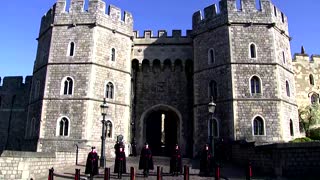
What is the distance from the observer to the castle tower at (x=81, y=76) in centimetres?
2066

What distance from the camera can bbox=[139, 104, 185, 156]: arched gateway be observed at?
24.2 metres

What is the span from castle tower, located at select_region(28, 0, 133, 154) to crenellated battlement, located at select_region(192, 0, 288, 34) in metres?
6.50

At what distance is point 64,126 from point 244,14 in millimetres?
14324

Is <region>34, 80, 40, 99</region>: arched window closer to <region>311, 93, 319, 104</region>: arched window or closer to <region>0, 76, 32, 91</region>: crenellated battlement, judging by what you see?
<region>0, 76, 32, 91</region>: crenellated battlement

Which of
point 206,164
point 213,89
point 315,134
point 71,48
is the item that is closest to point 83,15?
point 71,48

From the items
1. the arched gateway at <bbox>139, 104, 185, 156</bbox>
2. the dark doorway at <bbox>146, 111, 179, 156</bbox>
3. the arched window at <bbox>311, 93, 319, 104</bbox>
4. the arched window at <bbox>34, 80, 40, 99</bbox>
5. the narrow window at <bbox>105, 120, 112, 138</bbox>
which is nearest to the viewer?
the narrow window at <bbox>105, 120, 112, 138</bbox>

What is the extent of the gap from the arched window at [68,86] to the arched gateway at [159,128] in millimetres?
5796

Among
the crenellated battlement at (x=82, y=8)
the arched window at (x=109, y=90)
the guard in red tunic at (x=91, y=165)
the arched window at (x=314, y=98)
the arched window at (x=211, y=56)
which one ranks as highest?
the crenellated battlement at (x=82, y=8)

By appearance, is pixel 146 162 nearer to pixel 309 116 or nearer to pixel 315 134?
pixel 315 134

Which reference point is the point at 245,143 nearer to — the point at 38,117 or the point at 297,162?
the point at 297,162

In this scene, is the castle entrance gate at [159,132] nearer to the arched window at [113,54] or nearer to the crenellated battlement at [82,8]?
the arched window at [113,54]

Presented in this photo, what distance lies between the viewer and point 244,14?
2202 centimetres

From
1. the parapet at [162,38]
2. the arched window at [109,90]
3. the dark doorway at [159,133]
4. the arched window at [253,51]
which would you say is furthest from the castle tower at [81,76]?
the arched window at [253,51]

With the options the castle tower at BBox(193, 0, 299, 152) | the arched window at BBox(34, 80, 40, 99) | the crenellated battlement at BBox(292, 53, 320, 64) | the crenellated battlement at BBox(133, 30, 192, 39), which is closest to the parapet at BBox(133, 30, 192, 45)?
the crenellated battlement at BBox(133, 30, 192, 39)
